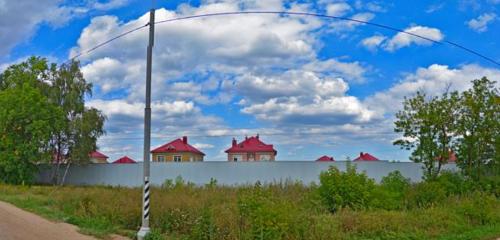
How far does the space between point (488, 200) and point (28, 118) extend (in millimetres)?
37186

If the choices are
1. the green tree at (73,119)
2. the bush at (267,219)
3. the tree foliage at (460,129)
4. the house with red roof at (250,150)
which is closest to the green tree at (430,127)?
the tree foliage at (460,129)

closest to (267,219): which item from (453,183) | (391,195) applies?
(391,195)

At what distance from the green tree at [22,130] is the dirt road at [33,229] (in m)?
26.3

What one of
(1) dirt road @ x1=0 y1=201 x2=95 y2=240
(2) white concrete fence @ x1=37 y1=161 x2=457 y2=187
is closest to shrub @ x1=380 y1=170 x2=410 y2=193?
(2) white concrete fence @ x1=37 y1=161 x2=457 y2=187

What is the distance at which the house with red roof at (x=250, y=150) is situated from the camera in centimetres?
6831

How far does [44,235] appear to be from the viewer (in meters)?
14.1

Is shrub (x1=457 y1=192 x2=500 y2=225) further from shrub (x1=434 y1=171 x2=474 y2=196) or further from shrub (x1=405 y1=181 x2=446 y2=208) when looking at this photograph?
shrub (x1=434 y1=171 x2=474 y2=196)

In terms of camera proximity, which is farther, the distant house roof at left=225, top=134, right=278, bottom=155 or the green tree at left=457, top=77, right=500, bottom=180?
the distant house roof at left=225, top=134, right=278, bottom=155

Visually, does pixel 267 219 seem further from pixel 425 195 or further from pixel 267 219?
pixel 425 195

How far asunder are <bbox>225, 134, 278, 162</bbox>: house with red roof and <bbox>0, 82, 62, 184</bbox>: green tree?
94.2ft

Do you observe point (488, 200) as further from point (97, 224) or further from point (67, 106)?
point (67, 106)

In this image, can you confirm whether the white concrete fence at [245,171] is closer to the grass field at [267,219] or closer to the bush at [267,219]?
the grass field at [267,219]

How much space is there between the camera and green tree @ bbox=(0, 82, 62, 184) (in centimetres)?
4272

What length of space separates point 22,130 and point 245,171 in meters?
20.1
